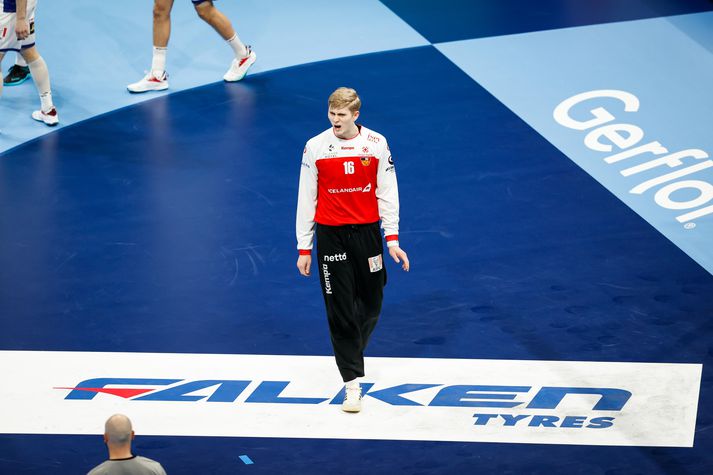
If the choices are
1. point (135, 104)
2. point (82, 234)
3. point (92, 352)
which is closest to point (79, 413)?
point (92, 352)

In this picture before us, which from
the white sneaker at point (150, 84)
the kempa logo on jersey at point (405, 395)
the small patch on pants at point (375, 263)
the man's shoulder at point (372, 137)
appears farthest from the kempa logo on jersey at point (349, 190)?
the white sneaker at point (150, 84)

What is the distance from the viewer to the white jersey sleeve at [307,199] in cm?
742

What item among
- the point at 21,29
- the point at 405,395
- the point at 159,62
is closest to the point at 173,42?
the point at 159,62

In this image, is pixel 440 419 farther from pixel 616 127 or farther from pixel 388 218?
pixel 616 127

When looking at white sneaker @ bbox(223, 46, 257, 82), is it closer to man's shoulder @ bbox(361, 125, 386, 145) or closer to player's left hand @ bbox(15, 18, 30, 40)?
player's left hand @ bbox(15, 18, 30, 40)

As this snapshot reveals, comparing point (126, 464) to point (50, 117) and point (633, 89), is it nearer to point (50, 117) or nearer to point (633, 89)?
point (50, 117)

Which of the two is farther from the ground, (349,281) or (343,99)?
(343,99)

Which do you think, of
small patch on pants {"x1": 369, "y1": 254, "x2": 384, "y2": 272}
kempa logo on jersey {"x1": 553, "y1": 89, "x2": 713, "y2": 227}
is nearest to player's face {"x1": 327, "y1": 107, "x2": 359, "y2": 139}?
small patch on pants {"x1": 369, "y1": 254, "x2": 384, "y2": 272}

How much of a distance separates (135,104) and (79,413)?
535cm

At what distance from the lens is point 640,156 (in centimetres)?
1123

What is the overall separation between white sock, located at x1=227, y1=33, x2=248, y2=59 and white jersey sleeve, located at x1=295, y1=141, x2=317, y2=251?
18.3ft

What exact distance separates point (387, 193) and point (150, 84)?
5.78 m

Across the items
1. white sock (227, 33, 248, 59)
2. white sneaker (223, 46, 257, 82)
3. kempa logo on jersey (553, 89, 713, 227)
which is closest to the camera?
kempa logo on jersey (553, 89, 713, 227)

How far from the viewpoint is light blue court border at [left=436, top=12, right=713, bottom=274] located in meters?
10.5
